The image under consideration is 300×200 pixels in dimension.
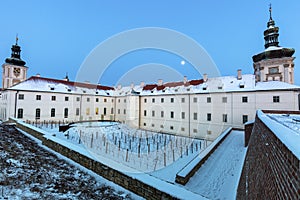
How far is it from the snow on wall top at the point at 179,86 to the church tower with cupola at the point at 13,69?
31.1 ft

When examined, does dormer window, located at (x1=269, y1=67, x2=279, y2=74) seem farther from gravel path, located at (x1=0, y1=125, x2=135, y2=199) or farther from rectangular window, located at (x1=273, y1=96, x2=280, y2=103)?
gravel path, located at (x1=0, y1=125, x2=135, y2=199)

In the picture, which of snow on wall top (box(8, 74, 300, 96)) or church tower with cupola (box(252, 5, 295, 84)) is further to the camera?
church tower with cupola (box(252, 5, 295, 84))

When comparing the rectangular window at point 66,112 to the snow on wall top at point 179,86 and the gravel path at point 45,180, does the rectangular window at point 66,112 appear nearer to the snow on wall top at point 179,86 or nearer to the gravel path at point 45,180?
the snow on wall top at point 179,86

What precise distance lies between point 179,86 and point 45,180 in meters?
21.4

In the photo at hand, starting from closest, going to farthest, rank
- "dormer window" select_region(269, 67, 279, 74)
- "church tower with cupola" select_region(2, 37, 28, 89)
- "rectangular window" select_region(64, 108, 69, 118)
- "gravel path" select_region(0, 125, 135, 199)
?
"gravel path" select_region(0, 125, 135, 199), "dormer window" select_region(269, 67, 279, 74), "rectangular window" select_region(64, 108, 69, 118), "church tower with cupola" select_region(2, 37, 28, 89)

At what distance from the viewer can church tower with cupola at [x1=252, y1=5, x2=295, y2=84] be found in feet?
67.2

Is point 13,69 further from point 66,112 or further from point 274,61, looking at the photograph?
point 274,61

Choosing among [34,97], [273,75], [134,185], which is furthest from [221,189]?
[34,97]

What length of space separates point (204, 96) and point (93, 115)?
19.6 meters

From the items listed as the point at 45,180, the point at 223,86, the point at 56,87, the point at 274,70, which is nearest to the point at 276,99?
the point at 223,86

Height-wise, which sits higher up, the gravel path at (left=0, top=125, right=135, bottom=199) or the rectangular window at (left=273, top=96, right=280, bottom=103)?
the rectangular window at (left=273, top=96, right=280, bottom=103)

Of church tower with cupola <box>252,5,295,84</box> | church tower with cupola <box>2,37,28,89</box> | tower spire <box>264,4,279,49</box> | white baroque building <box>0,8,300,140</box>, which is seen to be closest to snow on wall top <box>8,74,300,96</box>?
white baroque building <box>0,8,300,140</box>

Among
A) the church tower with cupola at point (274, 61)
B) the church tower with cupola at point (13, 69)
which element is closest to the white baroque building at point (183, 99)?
the church tower with cupola at point (274, 61)

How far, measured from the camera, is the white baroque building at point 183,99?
17609 mm
